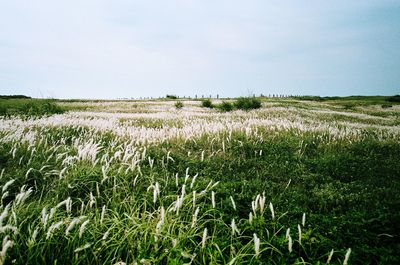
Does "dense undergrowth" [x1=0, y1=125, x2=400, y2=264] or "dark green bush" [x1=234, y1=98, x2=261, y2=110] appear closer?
"dense undergrowth" [x1=0, y1=125, x2=400, y2=264]

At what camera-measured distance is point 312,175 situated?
6344 mm

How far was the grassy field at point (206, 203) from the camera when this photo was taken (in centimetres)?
324

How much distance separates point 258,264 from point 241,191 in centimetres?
210

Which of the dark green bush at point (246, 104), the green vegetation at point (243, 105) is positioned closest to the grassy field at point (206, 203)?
the green vegetation at point (243, 105)

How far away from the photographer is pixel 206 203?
4770 millimetres

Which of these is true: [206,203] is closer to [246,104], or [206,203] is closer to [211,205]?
[211,205]

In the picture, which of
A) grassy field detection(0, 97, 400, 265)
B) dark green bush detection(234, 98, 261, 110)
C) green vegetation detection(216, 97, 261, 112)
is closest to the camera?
grassy field detection(0, 97, 400, 265)

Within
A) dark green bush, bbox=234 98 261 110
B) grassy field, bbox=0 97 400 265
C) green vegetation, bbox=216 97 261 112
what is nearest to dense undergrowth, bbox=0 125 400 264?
grassy field, bbox=0 97 400 265

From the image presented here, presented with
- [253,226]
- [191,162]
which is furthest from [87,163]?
[253,226]

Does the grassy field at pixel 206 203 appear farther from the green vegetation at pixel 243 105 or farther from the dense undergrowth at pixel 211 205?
the green vegetation at pixel 243 105

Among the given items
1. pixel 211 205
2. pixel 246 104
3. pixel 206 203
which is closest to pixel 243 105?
pixel 246 104

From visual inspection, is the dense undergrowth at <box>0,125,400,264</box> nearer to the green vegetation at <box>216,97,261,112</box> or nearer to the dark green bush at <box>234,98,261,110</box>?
the green vegetation at <box>216,97,261,112</box>

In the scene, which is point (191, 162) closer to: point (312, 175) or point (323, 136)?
point (312, 175)

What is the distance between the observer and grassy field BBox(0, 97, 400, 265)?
3.24 metres
